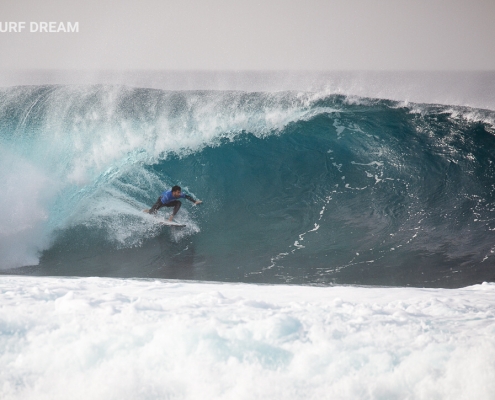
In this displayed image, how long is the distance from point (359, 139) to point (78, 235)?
164 inches

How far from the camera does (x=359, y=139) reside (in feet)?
20.9

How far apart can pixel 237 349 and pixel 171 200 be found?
9.77ft

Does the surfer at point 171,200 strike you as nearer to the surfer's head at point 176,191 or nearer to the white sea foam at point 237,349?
the surfer's head at point 176,191

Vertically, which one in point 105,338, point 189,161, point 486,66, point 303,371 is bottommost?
point 303,371

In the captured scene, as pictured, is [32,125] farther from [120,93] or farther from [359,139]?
[359,139]

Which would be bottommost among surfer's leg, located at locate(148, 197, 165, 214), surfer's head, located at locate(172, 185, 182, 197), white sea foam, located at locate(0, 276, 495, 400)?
white sea foam, located at locate(0, 276, 495, 400)

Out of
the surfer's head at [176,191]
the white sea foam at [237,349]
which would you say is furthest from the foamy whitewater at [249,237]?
the surfer's head at [176,191]

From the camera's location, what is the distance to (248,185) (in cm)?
567

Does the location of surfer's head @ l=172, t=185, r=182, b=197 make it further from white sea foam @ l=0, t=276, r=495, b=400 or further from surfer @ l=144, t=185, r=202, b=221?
white sea foam @ l=0, t=276, r=495, b=400

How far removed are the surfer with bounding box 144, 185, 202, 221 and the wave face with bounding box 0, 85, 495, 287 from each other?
17cm

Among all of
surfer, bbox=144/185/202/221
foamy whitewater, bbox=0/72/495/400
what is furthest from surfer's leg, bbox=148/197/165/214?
foamy whitewater, bbox=0/72/495/400

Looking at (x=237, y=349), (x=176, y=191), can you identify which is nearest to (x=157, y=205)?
(x=176, y=191)

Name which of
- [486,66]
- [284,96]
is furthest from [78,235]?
[486,66]

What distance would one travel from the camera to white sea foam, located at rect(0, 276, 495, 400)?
1.72 metres
